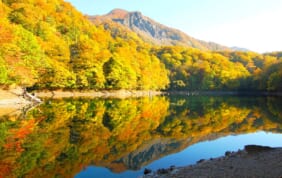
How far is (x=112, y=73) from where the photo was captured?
10169 cm

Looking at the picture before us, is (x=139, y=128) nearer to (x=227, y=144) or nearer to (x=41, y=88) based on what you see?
(x=227, y=144)

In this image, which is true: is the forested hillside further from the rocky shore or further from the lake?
the rocky shore

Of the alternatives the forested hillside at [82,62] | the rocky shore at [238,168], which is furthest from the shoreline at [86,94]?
the rocky shore at [238,168]

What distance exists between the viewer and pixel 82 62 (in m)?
93.4

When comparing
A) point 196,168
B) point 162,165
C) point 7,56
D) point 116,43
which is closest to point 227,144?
point 162,165

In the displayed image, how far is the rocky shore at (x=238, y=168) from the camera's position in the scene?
13906mm

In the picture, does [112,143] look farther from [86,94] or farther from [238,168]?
[86,94]

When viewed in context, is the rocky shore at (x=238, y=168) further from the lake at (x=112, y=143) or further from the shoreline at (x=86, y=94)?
the shoreline at (x=86, y=94)

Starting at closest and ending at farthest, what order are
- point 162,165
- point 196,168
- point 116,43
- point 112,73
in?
point 196,168, point 162,165, point 112,73, point 116,43

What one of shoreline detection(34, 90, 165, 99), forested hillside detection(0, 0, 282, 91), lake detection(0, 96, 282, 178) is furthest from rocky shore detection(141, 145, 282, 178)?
shoreline detection(34, 90, 165, 99)

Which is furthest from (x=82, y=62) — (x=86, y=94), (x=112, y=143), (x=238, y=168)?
(x=238, y=168)

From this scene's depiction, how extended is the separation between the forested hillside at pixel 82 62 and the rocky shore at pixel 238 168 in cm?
4393

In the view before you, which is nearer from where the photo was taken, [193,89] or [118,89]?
[118,89]

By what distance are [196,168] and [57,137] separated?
12.9m
